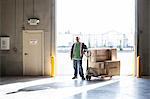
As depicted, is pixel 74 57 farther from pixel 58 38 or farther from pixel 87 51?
pixel 58 38

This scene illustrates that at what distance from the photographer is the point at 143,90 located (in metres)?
7.80

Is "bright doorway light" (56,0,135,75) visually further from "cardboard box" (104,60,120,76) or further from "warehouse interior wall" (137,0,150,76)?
"cardboard box" (104,60,120,76)

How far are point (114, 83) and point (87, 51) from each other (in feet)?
4.90

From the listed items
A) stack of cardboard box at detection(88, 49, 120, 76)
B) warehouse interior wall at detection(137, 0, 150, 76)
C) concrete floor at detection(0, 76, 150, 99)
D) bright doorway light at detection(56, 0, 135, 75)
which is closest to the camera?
concrete floor at detection(0, 76, 150, 99)

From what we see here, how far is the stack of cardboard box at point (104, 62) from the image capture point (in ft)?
32.3

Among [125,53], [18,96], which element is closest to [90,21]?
[125,53]

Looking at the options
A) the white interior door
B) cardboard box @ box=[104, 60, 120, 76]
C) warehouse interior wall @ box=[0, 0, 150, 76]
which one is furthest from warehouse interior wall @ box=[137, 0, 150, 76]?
the white interior door

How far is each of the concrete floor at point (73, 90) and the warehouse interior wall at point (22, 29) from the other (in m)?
1.72

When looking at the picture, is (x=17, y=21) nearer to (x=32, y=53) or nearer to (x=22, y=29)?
(x=22, y=29)

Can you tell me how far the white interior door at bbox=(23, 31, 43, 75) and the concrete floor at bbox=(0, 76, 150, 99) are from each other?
1565mm

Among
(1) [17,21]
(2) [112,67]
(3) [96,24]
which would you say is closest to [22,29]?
(1) [17,21]

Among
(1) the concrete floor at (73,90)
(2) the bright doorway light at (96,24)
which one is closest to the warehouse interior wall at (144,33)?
(2) the bright doorway light at (96,24)

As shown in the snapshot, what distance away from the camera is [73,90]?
7.80 metres

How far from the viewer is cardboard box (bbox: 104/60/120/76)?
9930mm
